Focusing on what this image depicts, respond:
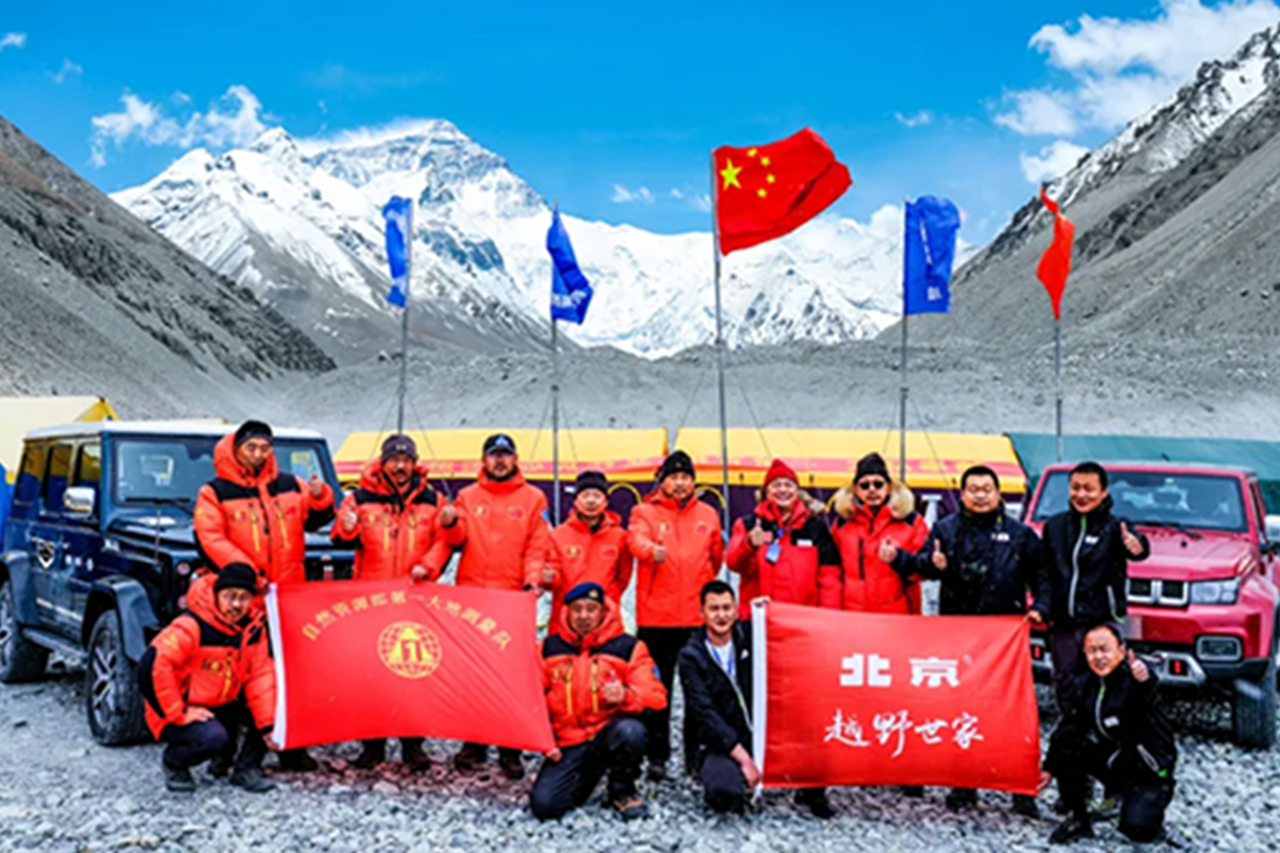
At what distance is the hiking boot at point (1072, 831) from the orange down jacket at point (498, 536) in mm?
3480

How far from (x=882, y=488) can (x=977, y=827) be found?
6.60ft

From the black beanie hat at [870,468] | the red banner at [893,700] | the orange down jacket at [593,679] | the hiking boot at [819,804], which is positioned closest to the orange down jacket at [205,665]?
the orange down jacket at [593,679]

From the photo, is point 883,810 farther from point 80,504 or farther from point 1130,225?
point 1130,225

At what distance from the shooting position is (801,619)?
279 inches

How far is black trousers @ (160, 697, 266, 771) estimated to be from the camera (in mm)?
6922

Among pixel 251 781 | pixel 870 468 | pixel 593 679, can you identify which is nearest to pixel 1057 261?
pixel 870 468

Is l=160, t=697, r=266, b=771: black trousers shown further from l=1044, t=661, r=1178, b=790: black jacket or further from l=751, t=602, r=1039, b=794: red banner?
l=1044, t=661, r=1178, b=790: black jacket

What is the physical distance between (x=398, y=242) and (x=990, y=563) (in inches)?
689

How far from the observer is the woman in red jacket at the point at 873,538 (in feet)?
24.3

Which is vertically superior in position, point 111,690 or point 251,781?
point 111,690

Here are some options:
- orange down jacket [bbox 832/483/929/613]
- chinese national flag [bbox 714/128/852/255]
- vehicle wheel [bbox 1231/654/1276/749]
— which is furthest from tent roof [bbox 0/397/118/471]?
vehicle wheel [bbox 1231/654/1276/749]

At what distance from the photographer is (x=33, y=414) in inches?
827

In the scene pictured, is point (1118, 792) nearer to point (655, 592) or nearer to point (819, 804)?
point (819, 804)

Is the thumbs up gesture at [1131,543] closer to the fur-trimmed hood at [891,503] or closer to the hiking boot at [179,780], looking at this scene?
the fur-trimmed hood at [891,503]
